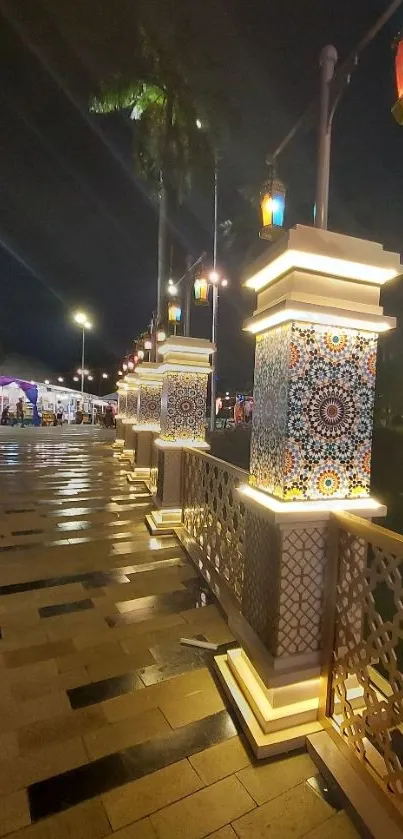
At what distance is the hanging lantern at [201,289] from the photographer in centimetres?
693

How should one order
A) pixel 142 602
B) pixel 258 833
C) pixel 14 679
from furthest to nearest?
1. pixel 142 602
2. pixel 14 679
3. pixel 258 833

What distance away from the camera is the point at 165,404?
5.41 m

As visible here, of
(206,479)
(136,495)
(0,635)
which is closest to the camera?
(0,635)

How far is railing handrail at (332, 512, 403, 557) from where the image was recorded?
5.37ft

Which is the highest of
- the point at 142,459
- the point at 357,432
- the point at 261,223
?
the point at 261,223

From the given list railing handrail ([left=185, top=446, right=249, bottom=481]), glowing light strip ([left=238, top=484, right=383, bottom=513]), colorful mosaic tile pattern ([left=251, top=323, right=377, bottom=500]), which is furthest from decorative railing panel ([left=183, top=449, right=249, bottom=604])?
colorful mosaic tile pattern ([left=251, top=323, right=377, bottom=500])

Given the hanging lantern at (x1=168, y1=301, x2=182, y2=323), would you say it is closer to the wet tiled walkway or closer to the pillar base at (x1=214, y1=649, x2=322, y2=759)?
the wet tiled walkway

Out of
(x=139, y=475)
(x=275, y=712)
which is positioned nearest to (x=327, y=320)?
(x=275, y=712)

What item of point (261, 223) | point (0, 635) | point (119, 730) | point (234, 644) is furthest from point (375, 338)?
point (0, 635)

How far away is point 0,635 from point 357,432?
2.78 m

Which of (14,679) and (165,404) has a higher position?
(165,404)

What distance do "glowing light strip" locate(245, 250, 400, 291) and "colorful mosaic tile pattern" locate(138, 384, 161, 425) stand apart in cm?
621

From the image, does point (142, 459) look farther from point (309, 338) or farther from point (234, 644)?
point (309, 338)

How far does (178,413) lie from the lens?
17.5 feet
